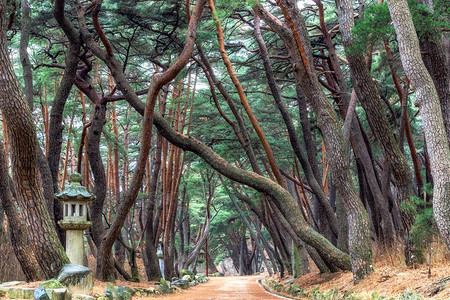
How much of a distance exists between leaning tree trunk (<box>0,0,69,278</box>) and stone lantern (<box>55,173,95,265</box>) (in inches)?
43.2

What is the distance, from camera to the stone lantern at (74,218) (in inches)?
304

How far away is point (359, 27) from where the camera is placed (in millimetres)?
7414

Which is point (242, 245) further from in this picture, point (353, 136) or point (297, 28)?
point (297, 28)

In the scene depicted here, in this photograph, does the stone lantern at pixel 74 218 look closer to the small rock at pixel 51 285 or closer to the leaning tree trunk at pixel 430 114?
the small rock at pixel 51 285

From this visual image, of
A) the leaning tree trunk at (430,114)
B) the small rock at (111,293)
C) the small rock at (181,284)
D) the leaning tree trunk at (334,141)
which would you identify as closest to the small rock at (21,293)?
the small rock at (111,293)

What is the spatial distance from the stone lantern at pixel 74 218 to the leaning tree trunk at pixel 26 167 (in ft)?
3.60

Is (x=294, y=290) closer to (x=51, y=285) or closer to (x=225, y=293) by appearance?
(x=225, y=293)

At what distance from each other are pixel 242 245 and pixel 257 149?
1935cm

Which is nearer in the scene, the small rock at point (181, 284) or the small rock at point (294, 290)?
the small rock at point (294, 290)

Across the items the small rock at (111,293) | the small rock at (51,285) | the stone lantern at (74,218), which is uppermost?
the stone lantern at (74,218)

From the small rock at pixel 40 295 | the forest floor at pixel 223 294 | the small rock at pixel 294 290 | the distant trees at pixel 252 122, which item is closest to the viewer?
the small rock at pixel 40 295

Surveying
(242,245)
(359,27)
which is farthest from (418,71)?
(242,245)

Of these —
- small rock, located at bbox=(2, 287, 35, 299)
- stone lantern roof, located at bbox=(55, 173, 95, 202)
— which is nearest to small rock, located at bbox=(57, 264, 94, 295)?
small rock, located at bbox=(2, 287, 35, 299)

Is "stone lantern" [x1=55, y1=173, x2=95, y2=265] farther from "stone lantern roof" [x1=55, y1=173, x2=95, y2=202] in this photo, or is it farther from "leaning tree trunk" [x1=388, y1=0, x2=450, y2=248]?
"leaning tree trunk" [x1=388, y1=0, x2=450, y2=248]
